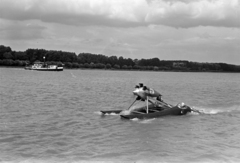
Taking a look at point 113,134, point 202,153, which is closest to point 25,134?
point 113,134

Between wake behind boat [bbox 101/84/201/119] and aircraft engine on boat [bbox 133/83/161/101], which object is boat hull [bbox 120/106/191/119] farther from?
aircraft engine on boat [bbox 133/83/161/101]

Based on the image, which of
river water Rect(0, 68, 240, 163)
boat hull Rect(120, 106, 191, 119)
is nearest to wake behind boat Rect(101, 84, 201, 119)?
boat hull Rect(120, 106, 191, 119)

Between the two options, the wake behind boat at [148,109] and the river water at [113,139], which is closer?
the river water at [113,139]

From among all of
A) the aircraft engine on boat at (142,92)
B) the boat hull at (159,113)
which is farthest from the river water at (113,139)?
the aircraft engine on boat at (142,92)

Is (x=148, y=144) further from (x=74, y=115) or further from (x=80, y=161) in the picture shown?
(x=74, y=115)

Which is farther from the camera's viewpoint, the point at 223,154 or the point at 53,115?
the point at 53,115

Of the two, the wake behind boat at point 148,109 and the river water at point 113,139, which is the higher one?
the wake behind boat at point 148,109

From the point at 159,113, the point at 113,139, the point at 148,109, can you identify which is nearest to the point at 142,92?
the point at 159,113

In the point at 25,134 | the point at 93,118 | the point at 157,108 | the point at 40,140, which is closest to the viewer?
the point at 40,140

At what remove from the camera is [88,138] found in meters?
19.0

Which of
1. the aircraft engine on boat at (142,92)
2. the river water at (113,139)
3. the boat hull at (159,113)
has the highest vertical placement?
A: the aircraft engine on boat at (142,92)

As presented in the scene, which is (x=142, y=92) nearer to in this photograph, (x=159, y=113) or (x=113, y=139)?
(x=159, y=113)

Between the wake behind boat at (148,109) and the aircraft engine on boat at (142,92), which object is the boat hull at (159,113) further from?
the aircraft engine on boat at (142,92)

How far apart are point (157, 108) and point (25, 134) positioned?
13608 millimetres
